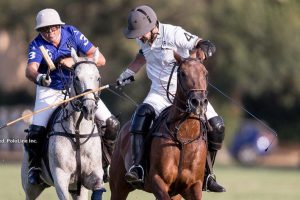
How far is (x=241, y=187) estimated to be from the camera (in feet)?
75.8

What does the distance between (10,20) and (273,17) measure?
1040 cm

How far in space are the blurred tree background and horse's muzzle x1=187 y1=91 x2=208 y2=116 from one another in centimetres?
2676

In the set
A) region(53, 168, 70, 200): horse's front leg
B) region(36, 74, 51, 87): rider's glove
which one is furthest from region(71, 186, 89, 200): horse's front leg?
region(36, 74, 51, 87): rider's glove

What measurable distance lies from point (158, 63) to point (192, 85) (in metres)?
1.11

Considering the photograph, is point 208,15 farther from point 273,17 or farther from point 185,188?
point 185,188

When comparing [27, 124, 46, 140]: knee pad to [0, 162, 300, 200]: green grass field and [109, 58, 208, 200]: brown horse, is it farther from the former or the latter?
[0, 162, 300, 200]: green grass field

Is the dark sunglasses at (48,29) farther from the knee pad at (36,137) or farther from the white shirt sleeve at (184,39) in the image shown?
the white shirt sleeve at (184,39)

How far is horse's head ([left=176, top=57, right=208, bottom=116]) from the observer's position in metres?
10.0

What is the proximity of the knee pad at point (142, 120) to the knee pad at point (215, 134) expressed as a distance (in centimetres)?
69

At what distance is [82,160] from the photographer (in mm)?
10930

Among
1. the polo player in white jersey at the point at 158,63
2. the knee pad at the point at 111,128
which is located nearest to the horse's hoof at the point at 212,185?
the polo player in white jersey at the point at 158,63

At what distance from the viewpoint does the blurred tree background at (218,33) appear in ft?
123

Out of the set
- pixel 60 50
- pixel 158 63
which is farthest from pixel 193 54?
pixel 60 50

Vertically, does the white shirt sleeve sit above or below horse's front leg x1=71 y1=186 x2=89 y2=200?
above
